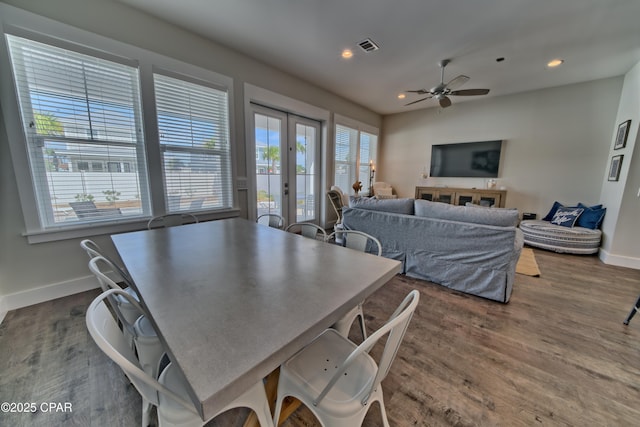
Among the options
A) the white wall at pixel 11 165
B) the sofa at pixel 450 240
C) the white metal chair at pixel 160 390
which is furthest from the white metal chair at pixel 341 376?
the white wall at pixel 11 165

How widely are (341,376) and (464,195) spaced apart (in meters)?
5.43

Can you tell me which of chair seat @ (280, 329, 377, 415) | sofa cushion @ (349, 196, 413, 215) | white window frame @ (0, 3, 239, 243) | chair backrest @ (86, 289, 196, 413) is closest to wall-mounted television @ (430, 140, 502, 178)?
sofa cushion @ (349, 196, 413, 215)

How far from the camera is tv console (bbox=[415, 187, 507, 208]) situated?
4.86 meters

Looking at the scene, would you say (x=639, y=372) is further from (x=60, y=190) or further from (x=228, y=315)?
(x=60, y=190)

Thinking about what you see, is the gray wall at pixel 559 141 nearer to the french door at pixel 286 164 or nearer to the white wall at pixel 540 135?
the white wall at pixel 540 135

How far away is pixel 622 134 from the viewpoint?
347 centimetres

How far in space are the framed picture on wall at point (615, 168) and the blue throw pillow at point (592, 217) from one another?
0.50 m

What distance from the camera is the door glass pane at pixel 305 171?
446cm

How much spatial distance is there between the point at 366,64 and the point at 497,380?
386cm

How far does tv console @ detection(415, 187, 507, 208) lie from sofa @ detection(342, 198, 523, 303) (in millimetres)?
2924

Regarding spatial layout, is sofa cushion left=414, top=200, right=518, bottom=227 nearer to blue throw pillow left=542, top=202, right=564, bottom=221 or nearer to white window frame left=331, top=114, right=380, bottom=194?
white window frame left=331, top=114, right=380, bottom=194

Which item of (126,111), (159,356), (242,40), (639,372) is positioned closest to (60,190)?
(126,111)

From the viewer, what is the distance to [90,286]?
241cm

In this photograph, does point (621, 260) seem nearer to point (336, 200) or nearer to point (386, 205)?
point (386, 205)
